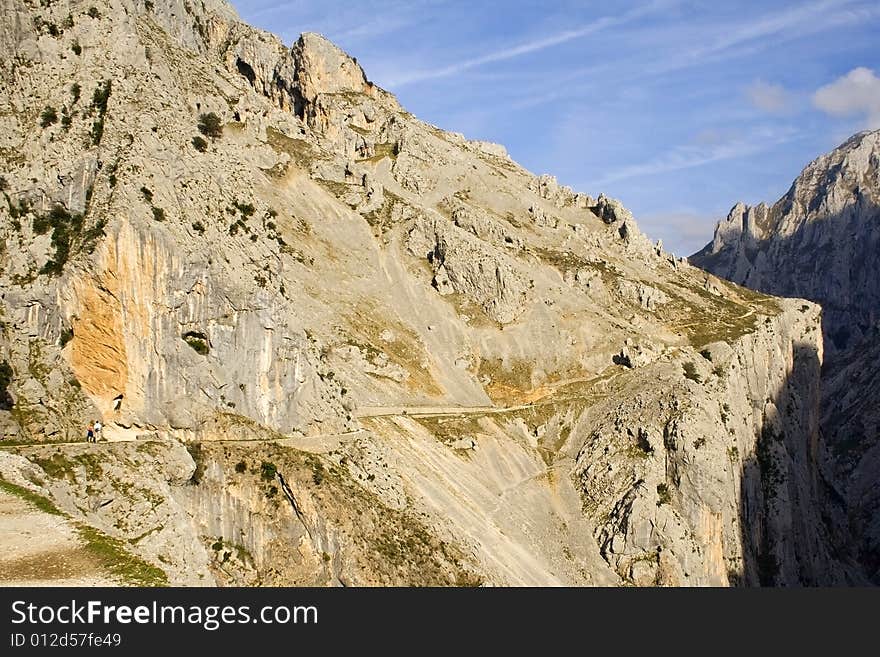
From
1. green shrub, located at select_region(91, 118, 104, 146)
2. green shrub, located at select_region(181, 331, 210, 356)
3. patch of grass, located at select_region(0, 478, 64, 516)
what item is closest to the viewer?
patch of grass, located at select_region(0, 478, 64, 516)

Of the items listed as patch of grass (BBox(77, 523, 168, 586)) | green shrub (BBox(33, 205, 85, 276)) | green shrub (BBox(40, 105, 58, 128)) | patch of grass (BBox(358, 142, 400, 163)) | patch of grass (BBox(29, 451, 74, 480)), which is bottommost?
patch of grass (BBox(77, 523, 168, 586))

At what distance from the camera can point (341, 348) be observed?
84.3m

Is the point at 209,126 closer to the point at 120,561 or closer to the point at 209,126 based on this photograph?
the point at 209,126

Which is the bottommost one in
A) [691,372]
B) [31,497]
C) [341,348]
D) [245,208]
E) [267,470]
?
[31,497]

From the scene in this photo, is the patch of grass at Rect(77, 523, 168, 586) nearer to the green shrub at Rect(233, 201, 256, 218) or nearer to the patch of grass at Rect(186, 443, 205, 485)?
the patch of grass at Rect(186, 443, 205, 485)

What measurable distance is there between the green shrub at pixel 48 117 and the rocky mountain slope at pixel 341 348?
0.75 feet

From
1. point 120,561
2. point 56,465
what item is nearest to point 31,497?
point 56,465

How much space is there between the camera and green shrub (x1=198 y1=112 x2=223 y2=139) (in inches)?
2965

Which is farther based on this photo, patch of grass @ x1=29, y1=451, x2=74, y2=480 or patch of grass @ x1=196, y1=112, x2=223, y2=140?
patch of grass @ x1=196, y1=112, x2=223, y2=140

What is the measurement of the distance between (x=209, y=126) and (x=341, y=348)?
1091 inches

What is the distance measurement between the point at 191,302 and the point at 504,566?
37170 mm

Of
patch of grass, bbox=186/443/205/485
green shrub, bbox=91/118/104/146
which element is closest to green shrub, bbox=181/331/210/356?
patch of grass, bbox=186/443/205/485

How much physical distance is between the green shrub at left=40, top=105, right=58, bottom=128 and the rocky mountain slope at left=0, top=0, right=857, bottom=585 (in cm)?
23

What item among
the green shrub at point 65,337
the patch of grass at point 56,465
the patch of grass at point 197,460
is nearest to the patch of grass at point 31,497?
the patch of grass at point 56,465
